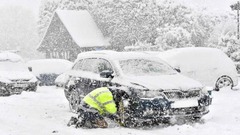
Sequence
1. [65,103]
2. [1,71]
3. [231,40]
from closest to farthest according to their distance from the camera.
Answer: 1. [65,103]
2. [1,71]
3. [231,40]

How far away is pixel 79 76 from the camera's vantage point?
39.3ft

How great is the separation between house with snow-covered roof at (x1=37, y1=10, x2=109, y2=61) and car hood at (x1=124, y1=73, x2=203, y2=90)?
36.2 meters

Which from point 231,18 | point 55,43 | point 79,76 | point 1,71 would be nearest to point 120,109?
point 79,76

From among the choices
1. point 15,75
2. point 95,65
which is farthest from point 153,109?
point 15,75

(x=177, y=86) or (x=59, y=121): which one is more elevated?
(x=177, y=86)

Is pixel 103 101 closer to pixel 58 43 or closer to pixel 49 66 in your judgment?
pixel 49 66

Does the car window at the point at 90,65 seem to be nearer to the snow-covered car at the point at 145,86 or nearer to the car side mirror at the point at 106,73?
the snow-covered car at the point at 145,86

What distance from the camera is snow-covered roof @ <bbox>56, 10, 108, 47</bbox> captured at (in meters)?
47.6

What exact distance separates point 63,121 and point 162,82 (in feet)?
8.38

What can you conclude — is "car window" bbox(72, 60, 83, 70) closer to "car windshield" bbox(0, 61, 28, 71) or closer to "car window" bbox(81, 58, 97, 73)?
"car window" bbox(81, 58, 97, 73)

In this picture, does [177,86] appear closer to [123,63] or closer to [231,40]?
[123,63]

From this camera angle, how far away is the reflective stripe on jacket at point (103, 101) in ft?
31.5

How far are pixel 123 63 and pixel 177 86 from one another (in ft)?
5.61

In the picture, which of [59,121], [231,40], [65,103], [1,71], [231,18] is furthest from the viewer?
[231,18]
